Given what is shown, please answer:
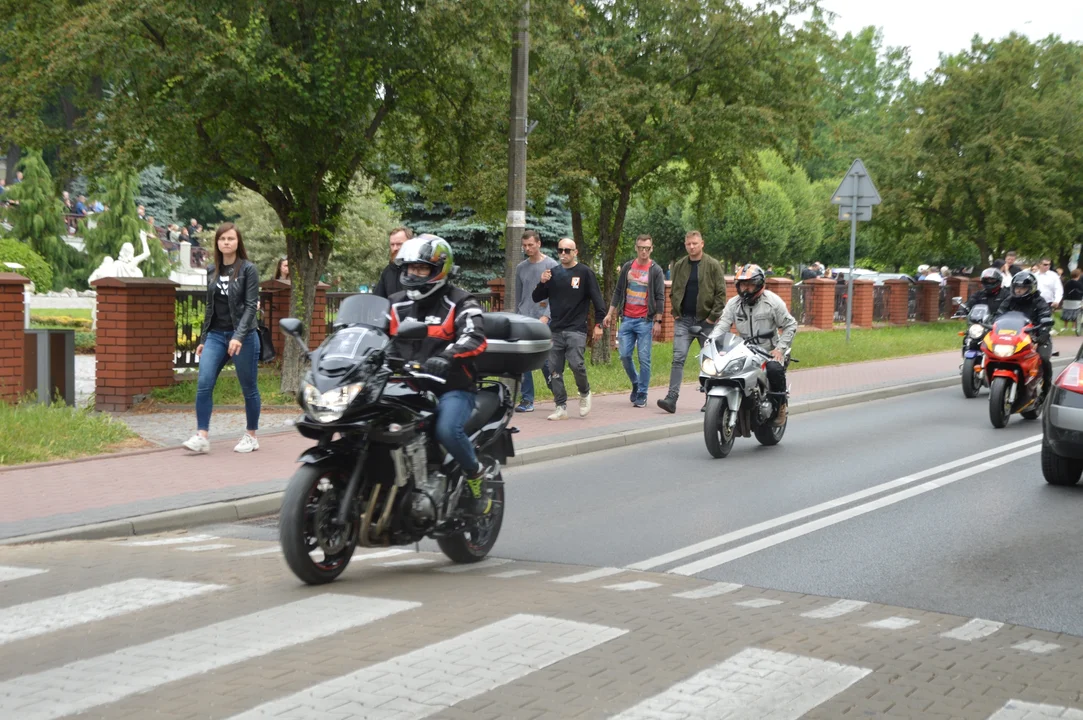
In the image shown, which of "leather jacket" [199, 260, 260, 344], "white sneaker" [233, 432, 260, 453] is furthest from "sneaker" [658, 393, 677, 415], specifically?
"leather jacket" [199, 260, 260, 344]

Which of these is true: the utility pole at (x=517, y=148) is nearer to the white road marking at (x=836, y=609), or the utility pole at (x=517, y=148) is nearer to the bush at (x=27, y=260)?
the white road marking at (x=836, y=609)

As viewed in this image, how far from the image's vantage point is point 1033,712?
4816mm

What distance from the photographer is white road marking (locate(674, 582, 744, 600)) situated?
6672 millimetres

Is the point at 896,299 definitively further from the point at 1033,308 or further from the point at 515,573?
the point at 515,573

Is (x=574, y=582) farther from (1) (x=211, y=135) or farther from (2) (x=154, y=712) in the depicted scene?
(1) (x=211, y=135)

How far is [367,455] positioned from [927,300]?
3467cm

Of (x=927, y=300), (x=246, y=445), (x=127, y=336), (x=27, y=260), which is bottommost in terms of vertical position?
(x=246, y=445)

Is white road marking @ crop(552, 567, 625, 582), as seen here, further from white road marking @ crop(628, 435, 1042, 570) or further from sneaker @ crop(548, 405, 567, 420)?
sneaker @ crop(548, 405, 567, 420)

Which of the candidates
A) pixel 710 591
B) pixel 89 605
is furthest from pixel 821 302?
pixel 89 605

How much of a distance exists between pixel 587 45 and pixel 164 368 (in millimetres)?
8065

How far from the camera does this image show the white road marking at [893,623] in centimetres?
608

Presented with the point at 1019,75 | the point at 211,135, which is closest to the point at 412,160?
the point at 211,135

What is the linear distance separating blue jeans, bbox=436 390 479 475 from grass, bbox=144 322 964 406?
8.29m

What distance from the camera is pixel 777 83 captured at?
20.9 meters
